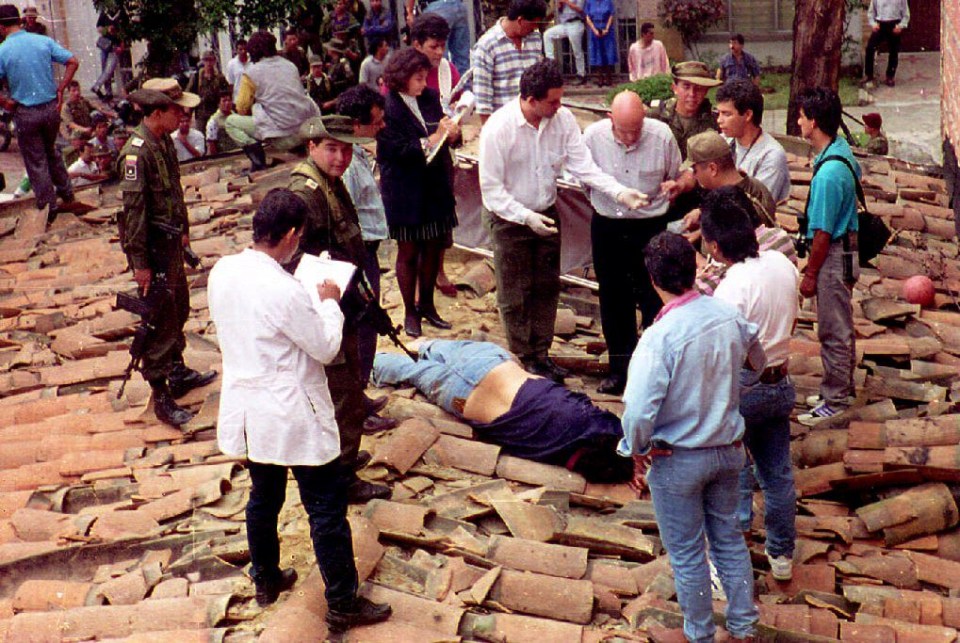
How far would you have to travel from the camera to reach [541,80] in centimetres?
707

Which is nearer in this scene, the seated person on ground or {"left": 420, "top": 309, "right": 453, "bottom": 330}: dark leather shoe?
the seated person on ground

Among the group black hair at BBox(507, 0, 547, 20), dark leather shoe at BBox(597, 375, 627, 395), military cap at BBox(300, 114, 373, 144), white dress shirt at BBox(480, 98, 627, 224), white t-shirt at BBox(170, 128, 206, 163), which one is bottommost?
dark leather shoe at BBox(597, 375, 627, 395)

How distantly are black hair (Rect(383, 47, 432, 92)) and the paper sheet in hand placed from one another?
2.94 metres

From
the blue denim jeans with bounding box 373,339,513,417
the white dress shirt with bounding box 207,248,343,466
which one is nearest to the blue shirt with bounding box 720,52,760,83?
the blue denim jeans with bounding box 373,339,513,417

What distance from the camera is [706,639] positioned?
4.95m

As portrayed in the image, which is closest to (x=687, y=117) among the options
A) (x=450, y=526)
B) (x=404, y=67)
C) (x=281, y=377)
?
(x=404, y=67)

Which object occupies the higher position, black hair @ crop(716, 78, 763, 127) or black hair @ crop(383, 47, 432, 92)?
black hair @ crop(383, 47, 432, 92)

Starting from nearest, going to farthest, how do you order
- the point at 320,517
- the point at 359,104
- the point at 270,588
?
the point at 320,517 < the point at 270,588 < the point at 359,104

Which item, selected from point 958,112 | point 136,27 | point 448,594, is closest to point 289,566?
point 448,594

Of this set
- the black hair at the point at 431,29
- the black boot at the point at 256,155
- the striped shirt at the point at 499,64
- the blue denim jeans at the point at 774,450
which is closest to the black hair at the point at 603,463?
the blue denim jeans at the point at 774,450

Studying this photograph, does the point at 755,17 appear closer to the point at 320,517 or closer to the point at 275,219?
the point at 275,219

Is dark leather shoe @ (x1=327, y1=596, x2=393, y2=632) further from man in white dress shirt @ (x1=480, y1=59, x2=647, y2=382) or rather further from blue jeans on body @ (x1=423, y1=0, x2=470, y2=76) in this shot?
blue jeans on body @ (x1=423, y1=0, x2=470, y2=76)

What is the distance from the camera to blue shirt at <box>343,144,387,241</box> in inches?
273

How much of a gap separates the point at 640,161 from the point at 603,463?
2.00 m
